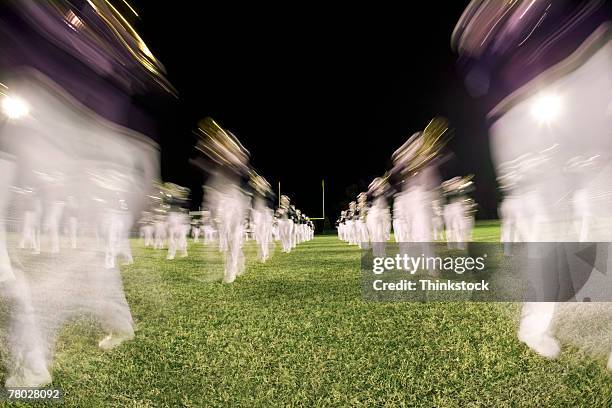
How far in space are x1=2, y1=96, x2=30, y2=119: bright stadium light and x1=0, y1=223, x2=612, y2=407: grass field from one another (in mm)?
2187

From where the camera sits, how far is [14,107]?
404cm

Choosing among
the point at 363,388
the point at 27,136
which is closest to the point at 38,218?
the point at 27,136

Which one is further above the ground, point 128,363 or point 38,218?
point 38,218

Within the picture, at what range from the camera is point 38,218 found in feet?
48.4

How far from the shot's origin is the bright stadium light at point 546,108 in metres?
4.44

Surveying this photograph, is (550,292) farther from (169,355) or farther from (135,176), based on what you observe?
(135,176)

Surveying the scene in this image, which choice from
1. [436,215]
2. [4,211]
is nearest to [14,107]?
[4,211]

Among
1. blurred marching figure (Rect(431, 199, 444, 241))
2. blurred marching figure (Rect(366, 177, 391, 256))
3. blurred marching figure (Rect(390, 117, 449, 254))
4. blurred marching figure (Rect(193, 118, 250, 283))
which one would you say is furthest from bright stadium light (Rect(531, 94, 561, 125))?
blurred marching figure (Rect(366, 177, 391, 256))

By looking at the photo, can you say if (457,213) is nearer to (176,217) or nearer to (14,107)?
(176,217)

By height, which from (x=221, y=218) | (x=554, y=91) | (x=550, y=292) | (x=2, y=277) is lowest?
(x=550, y=292)

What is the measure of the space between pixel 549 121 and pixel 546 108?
0.14 metres

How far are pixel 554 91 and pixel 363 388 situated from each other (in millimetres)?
3399

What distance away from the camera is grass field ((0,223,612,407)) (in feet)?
11.2

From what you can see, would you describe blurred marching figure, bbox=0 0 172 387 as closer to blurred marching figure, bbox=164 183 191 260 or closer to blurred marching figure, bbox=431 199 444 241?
blurred marching figure, bbox=431 199 444 241
